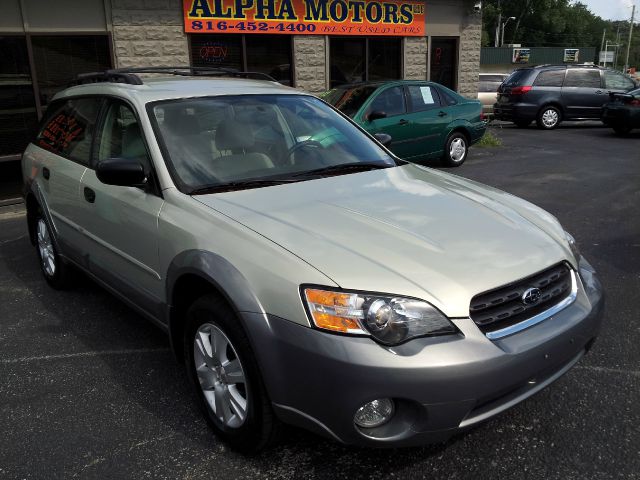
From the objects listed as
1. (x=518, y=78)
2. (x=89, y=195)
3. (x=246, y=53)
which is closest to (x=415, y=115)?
(x=246, y=53)

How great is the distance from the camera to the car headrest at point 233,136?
11.0 feet

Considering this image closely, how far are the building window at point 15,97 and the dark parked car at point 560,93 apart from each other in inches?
491

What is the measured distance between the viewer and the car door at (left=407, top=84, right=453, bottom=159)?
973 centimetres

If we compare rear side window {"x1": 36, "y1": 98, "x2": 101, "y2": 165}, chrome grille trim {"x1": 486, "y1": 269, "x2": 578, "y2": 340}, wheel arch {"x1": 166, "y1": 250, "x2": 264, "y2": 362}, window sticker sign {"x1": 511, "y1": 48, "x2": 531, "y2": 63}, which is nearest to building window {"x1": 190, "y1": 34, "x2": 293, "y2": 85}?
rear side window {"x1": 36, "y1": 98, "x2": 101, "y2": 165}

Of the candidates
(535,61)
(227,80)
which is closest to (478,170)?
(227,80)

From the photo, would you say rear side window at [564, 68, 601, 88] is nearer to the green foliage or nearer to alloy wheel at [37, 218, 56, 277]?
alloy wheel at [37, 218, 56, 277]

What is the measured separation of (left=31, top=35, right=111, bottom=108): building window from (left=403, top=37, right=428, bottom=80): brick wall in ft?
21.1

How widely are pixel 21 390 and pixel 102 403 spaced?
54 cm

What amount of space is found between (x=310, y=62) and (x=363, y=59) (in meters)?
1.46

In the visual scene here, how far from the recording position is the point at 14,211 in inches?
310

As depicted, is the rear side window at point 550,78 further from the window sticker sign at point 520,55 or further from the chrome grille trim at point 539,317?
the window sticker sign at point 520,55

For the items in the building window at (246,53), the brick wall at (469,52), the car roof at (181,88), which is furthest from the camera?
the brick wall at (469,52)

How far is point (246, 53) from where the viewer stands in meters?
11.2

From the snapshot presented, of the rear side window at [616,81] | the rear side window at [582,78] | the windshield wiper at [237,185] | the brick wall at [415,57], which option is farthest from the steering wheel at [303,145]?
the rear side window at [616,81]
